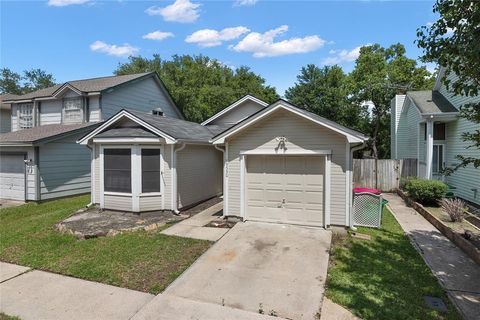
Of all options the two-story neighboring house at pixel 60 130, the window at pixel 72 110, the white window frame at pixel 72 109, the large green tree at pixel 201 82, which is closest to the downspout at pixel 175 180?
the two-story neighboring house at pixel 60 130

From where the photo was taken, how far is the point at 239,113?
679 inches

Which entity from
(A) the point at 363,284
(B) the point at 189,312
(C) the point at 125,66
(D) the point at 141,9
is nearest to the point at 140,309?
(B) the point at 189,312

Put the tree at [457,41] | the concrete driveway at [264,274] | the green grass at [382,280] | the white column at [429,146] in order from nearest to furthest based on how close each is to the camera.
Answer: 1. the tree at [457,41]
2. the green grass at [382,280]
3. the concrete driveway at [264,274]
4. the white column at [429,146]

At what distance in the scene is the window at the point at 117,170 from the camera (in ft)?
33.1

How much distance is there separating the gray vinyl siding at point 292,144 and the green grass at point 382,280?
4.10 feet

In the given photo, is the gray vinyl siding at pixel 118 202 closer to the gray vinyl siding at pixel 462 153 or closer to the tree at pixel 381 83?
the gray vinyl siding at pixel 462 153

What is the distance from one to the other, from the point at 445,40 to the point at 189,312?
18.4ft

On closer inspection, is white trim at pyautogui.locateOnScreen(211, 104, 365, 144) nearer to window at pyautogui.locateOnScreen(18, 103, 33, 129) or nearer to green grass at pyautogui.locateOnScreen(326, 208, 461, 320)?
green grass at pyautogui.locateOnScreen(326, 208, 461, 320)

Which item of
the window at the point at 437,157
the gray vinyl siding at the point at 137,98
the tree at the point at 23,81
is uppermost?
the tree at the point at 23,81

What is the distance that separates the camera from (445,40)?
4055mm

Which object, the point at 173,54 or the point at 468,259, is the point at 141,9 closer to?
the point at 468,259

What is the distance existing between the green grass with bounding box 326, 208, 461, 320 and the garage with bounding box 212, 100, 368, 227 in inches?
51.0

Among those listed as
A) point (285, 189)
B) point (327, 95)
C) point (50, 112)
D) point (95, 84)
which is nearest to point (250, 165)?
point (285, 189)

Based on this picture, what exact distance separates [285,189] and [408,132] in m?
14.4
